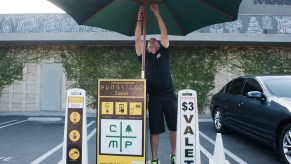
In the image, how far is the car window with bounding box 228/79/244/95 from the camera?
23.3 ft

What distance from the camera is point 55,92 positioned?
519 inches

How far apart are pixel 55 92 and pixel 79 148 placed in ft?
32.9

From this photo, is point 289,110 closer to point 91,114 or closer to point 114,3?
point 114,3

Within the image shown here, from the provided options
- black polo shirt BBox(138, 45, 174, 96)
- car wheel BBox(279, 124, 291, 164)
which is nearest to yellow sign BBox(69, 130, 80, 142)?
black polo shirt BBox(138, 45, 174, 96)

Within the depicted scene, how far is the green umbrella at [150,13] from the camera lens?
386 cm

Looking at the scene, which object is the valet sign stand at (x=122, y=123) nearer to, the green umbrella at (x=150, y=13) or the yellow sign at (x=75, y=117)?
the yellow sign at (x=75, y=117)

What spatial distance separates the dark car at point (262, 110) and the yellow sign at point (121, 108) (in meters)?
2.77

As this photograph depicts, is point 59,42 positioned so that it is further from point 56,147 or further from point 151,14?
point 151,14

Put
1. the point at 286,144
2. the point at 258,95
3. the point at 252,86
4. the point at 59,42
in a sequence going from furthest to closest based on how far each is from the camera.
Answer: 1. the point at 59,42
2. the point at 252,86
3. the point at 258,95
4. the point at 286,144

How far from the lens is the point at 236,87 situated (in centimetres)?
736

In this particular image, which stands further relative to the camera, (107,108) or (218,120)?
(218,120)

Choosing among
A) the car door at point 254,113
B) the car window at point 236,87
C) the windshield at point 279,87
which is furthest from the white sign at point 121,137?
the car window at point 236,87

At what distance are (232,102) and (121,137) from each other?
4136 mm

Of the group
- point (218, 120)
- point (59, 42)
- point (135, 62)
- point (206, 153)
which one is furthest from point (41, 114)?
point (206, 153)
